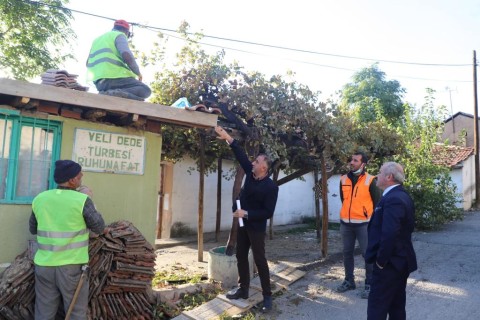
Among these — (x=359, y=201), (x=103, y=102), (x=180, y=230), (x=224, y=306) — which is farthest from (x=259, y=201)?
(x=180, y=230)

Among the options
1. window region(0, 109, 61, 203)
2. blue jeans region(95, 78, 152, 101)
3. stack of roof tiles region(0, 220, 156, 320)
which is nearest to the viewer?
stack of roof tiles region(0, 220, 156, 320)

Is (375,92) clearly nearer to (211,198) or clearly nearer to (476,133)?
(476,133)

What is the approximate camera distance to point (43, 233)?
12.0ft

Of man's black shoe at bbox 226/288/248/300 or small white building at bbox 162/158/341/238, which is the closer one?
man's black shoe at bbox 226/288/248/300

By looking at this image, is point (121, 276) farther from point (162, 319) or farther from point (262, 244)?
point (262, 244)

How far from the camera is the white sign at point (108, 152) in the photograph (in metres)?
4.92

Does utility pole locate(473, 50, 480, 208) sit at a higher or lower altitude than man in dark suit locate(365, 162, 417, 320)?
higher

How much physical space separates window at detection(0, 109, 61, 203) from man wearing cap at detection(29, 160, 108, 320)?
0.96m

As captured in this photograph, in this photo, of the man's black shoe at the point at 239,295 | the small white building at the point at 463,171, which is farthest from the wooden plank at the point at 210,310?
the small white building at the point at 463,171

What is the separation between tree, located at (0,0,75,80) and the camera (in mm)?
11438

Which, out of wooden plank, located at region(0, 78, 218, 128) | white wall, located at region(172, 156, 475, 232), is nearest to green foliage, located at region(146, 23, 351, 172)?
wooden plank, located at region(0, 78, 218, 128)

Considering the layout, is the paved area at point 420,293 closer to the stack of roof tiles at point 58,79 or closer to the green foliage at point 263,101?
the green foliage at point 263,101

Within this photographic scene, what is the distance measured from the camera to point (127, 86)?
5.27 metres

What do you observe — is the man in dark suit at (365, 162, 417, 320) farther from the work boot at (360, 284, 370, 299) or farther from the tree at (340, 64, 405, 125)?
the tree at (340, 64, 405, 125)
